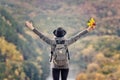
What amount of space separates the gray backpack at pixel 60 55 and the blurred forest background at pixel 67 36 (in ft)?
94.4

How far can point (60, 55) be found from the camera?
382 inches

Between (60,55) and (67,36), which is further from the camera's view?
(67,36)

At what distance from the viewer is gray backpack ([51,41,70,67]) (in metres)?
9.68

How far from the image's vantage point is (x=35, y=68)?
67.7 meters

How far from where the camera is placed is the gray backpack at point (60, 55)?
9.68 metres

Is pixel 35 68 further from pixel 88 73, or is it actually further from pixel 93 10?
pixel 93 10

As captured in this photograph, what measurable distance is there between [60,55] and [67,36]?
186ft

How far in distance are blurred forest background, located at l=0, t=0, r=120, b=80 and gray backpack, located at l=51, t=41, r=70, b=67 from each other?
2877cm

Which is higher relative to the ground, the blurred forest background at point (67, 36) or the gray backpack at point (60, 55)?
the blurred forest background at point (67, 36)

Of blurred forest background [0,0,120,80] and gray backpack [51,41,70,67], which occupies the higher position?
blurred forest background [0,0,120,80]

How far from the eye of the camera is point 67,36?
6631 centimetres

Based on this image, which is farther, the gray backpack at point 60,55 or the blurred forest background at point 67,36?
the blurred forest background at point 67,36

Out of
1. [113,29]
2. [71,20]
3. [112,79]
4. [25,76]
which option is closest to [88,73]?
[112,79]

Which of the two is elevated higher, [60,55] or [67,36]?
[67,36]
